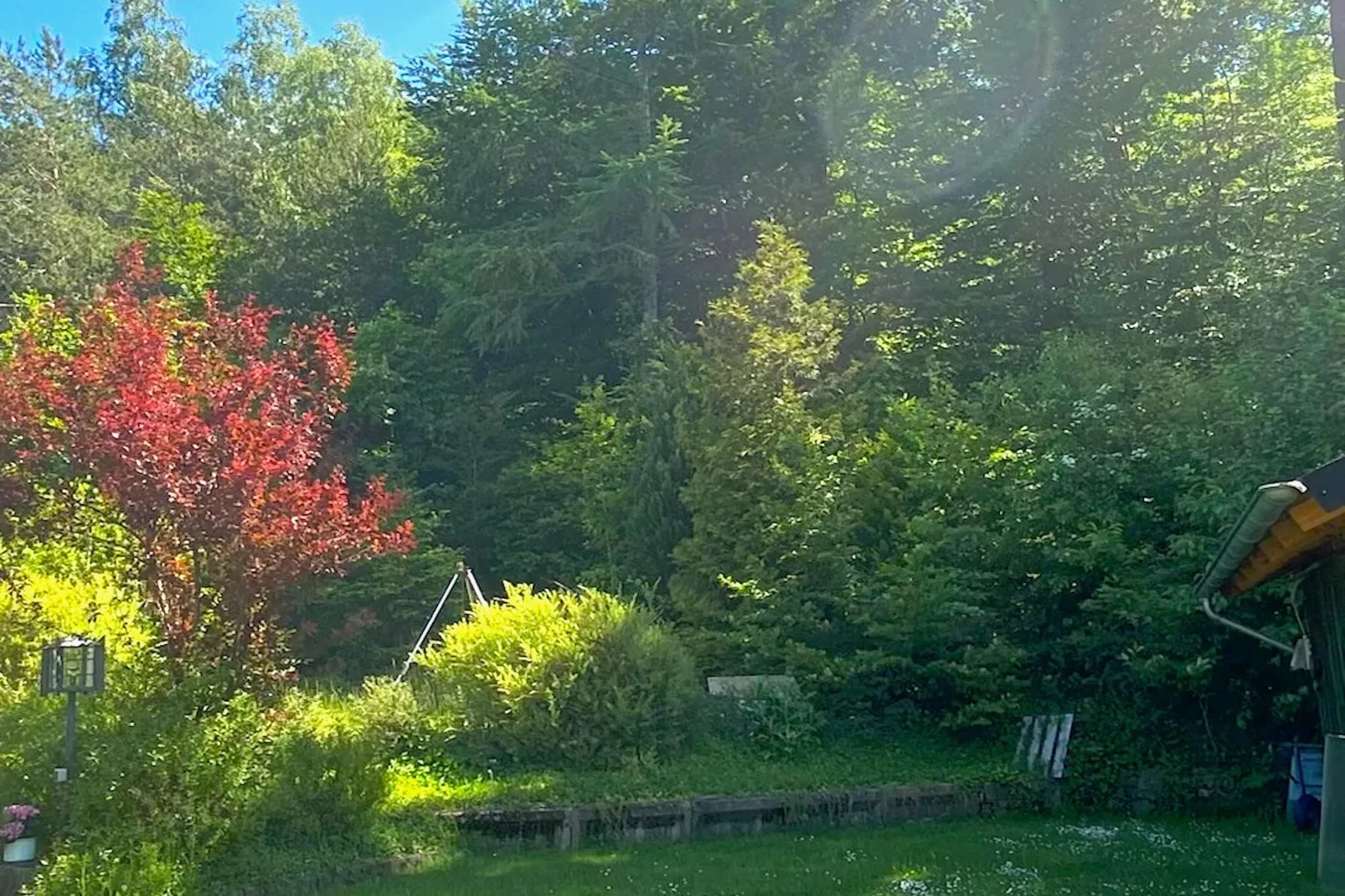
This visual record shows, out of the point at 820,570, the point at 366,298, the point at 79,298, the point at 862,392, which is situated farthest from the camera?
the point at 366,298

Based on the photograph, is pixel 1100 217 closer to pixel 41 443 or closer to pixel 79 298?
pixel 41 443

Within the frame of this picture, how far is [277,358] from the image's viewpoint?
1055 cm

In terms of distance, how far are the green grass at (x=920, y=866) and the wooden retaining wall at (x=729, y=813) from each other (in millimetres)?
241

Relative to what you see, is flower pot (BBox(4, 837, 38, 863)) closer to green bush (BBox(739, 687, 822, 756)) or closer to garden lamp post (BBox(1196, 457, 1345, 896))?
green bush (BBox(739, 687, 822, 756))

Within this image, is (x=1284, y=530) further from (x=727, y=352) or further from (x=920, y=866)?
(x=727, y=352)

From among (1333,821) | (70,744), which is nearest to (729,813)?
(1333,821)

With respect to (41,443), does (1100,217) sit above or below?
above

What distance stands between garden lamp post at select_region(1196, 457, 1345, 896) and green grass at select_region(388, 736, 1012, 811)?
268 centimetres

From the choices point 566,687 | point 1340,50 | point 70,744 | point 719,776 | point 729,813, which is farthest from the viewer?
point 1340,50

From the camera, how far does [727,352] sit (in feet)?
42.0

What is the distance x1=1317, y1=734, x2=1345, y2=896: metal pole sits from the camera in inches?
207

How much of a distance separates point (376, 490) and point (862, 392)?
5.93m

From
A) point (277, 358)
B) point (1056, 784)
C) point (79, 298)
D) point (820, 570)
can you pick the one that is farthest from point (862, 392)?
point (79, 298)

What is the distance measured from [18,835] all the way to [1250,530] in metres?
6.73
